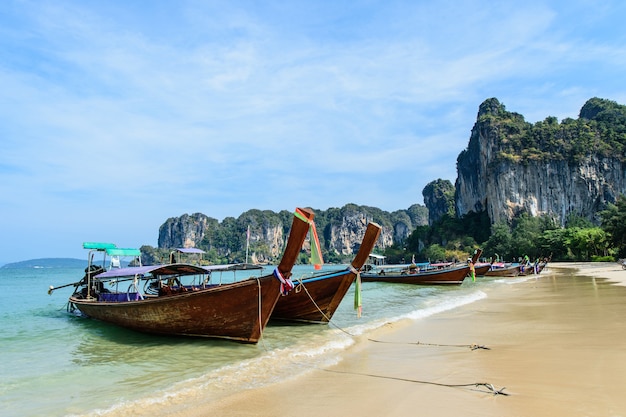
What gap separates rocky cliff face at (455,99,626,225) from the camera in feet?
247

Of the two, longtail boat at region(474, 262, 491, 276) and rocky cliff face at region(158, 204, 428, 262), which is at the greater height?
rocky cliff face at region(158, 204, 428, 262)

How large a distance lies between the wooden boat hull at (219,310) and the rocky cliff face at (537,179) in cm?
7940

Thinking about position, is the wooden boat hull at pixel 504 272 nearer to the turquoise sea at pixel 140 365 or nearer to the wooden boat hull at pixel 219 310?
the turquoise sea at pixel 140 365

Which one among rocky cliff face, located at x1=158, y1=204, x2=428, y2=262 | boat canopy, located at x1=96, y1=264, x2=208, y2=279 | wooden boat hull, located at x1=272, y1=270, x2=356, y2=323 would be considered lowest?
wooden boat hull, located at x1=272, y1=270, x2=356, y2=323

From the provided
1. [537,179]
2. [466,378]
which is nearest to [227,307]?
[466,378]

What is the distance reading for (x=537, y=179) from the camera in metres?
79.9

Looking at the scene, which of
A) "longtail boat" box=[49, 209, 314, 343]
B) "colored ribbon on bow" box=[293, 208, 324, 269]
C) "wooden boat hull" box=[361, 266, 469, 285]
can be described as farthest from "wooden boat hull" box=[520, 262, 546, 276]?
"longtail boat" box=[49, 209, 314, 343]

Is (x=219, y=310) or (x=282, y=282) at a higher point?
(x=282, y=282)

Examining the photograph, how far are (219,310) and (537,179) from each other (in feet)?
278

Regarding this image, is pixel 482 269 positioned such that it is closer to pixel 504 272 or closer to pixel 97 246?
pixel 504 272

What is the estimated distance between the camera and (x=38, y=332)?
12.7 metres

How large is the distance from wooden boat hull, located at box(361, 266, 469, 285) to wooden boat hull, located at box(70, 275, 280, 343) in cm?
2096

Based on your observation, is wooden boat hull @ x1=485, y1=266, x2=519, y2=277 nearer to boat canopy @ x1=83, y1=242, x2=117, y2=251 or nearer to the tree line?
the tree line

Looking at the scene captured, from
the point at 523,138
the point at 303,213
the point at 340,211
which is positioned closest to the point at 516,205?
the point at 523,138
